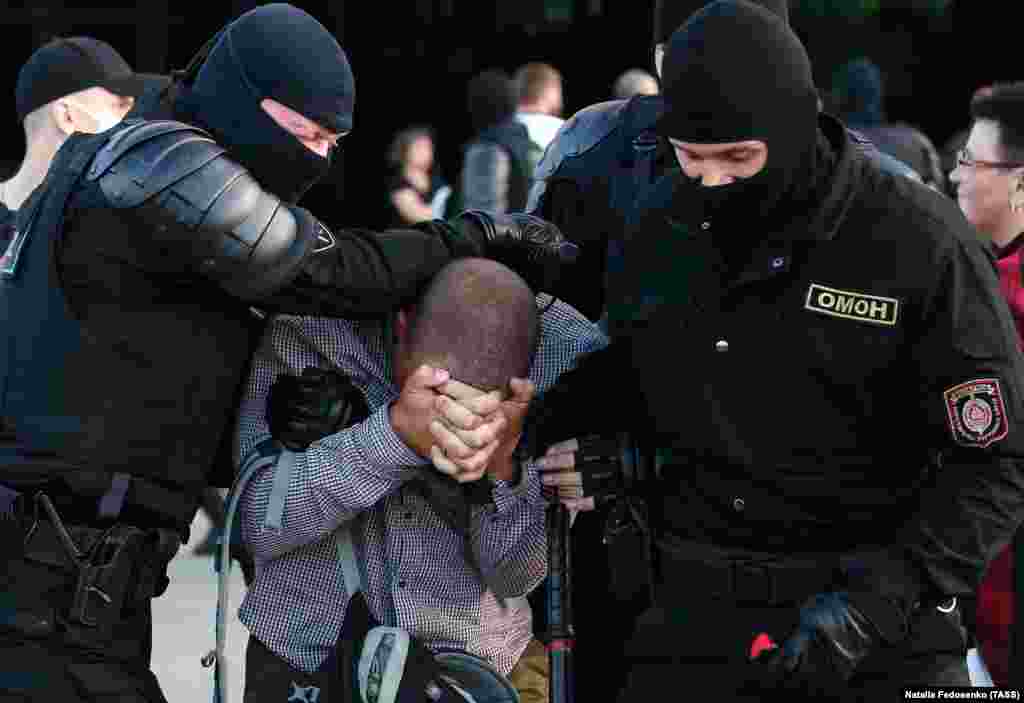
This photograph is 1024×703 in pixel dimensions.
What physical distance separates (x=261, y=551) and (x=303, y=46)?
3.32 ft

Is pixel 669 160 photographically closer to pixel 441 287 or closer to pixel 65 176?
pixel 441 287

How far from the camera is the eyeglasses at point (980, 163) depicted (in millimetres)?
5035

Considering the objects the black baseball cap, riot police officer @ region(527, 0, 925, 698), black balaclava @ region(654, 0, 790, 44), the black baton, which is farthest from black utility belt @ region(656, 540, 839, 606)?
the black baseball cap

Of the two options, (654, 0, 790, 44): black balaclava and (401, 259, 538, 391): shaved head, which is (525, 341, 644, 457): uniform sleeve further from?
(654, 0, 790, 44): black balaclava

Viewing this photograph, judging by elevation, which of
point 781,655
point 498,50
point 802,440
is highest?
point 802,440

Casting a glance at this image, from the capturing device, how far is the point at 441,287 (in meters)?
3.64

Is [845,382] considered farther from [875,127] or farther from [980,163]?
[875,127]

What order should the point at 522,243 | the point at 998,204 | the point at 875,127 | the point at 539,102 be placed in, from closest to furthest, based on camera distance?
the point at 522,243 → the point at 998,204 → the point at 875,127 → the point at 539,102

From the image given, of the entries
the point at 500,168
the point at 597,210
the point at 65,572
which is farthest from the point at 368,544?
the point at 500,168

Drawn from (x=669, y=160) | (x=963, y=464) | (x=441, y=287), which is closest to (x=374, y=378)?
(x=441, y=287)

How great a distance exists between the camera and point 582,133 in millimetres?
4426

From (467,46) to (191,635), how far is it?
6.54m

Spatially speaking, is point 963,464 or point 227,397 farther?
point 227,397

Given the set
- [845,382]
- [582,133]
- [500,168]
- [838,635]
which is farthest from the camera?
[500,168]
